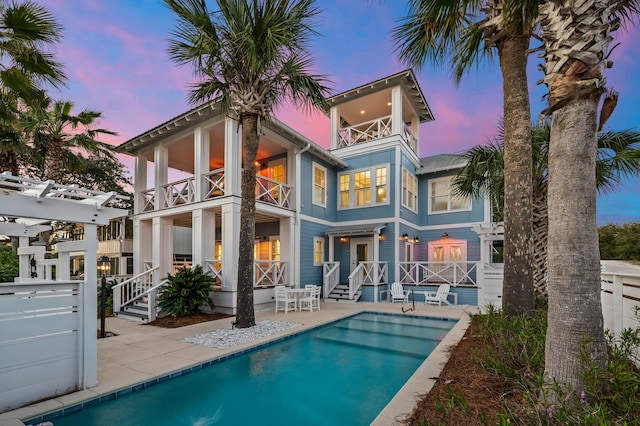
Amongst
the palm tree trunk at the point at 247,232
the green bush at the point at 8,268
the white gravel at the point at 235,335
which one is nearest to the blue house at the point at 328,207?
the palm tree trunk at the point at 247,232

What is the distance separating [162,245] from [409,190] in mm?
10630

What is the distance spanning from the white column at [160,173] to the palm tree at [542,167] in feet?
33.9

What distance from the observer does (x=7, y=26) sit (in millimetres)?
5793

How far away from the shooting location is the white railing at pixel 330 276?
13.3 m

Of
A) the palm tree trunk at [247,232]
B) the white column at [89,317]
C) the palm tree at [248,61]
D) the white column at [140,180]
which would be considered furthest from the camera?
the white column at [140,180]

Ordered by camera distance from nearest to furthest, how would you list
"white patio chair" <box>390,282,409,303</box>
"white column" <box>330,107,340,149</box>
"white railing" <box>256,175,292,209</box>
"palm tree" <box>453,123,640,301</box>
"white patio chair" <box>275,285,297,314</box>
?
"palm tree" <box>453,123,640,301</box> → "white patio chair" <box>275,285,297,314</box> → "white railing" <box>256,175,292,209</box> → "white patio chair" <box>390,282,409,303</box> → "white column" <box>330,107,340,149</box>

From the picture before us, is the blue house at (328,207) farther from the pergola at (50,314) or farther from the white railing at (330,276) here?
the pergola at (50,314)

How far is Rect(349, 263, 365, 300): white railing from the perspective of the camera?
1259 cm

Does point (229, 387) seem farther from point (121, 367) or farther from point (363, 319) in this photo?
point (363, 319)

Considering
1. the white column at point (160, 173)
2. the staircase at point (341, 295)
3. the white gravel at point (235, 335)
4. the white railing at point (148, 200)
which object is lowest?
the staircase at point (341, 295)

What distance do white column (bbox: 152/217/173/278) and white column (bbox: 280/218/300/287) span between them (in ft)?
13.8

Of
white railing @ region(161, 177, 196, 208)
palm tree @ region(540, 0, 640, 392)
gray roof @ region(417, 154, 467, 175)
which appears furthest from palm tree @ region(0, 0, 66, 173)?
gray roof @ region(417, 154, 467, 175)

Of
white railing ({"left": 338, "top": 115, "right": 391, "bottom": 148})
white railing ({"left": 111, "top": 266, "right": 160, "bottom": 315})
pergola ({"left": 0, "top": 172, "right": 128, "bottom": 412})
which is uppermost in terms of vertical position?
white railing ({"left": 338, "top": 115, "right": 391, "bottom": 148})

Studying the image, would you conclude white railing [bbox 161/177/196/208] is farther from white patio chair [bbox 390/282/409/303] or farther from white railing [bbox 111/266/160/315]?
white patio chair [bbox 390/282/409/303]
